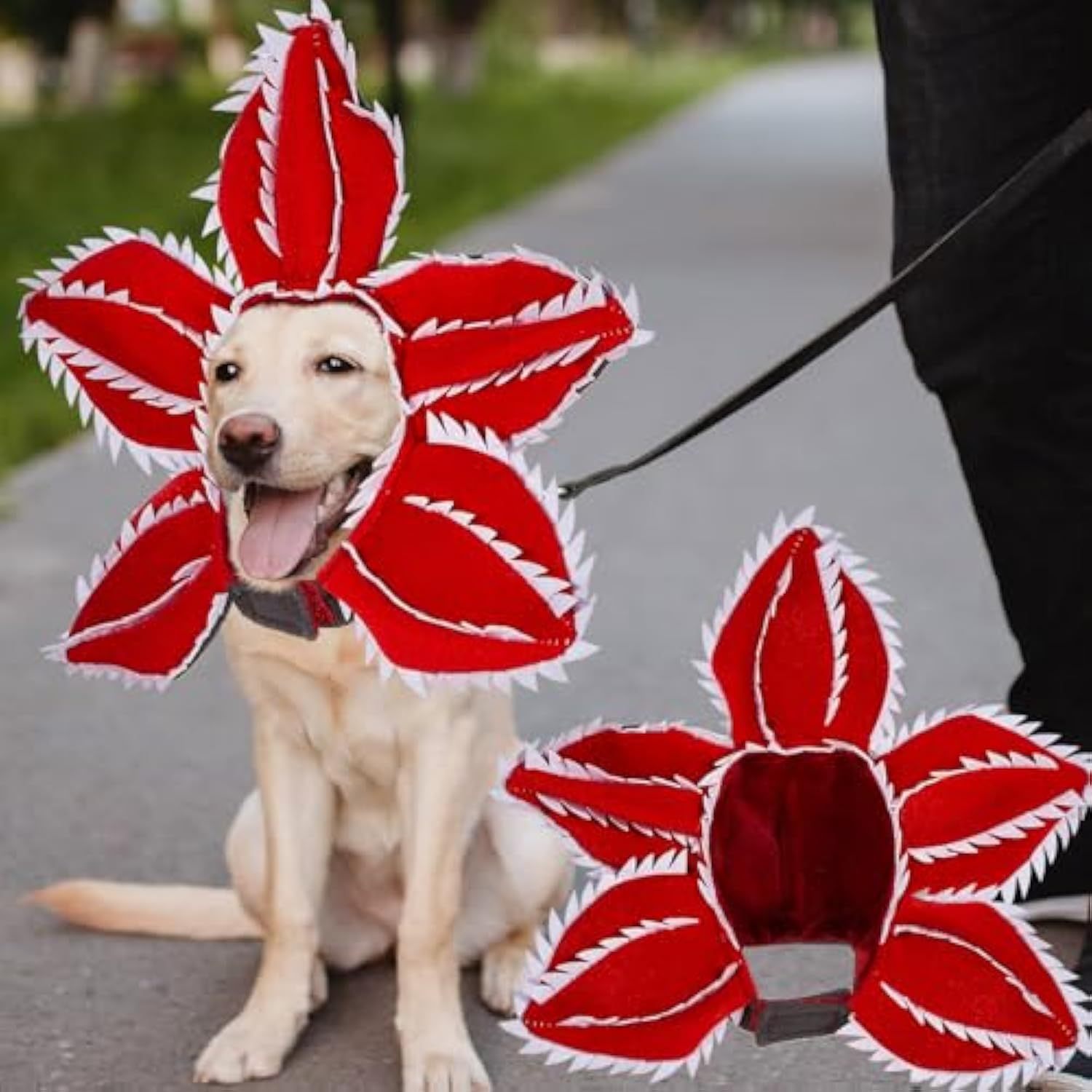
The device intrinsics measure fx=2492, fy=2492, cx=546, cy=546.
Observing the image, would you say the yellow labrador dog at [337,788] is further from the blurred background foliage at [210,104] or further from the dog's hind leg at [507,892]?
the blurred background foliage at [210,104]

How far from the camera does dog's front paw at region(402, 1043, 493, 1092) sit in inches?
120

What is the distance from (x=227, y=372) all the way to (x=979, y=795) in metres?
0.94

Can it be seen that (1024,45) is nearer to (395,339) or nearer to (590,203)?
(395,339)

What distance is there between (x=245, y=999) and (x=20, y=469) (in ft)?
14.1

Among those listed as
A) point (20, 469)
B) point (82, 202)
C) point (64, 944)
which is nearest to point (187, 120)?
point (82, 202)

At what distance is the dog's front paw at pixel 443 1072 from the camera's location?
305 centimetres

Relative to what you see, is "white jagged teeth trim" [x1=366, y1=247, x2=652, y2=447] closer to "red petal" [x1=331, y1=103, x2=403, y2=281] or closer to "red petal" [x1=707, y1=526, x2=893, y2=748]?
"red petal" [x1=331, y1=103, x2=403, y2=281]

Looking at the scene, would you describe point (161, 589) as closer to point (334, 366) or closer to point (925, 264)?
point (334, 366)

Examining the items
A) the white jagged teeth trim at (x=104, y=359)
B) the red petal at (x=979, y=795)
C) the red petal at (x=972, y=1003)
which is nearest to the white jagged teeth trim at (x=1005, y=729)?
the red petal at (x=979, y=795)

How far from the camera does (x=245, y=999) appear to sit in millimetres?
3422

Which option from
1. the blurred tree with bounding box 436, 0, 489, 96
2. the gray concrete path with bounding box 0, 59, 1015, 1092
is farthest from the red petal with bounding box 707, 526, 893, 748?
the blurred tree with bounding box 436, 0, 489, 96

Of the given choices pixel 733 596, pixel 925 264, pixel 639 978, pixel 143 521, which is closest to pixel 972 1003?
pixel 639 978

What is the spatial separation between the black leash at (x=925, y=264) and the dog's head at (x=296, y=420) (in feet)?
0.88

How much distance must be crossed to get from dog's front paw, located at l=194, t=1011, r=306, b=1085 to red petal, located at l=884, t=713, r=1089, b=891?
3.13 ft
